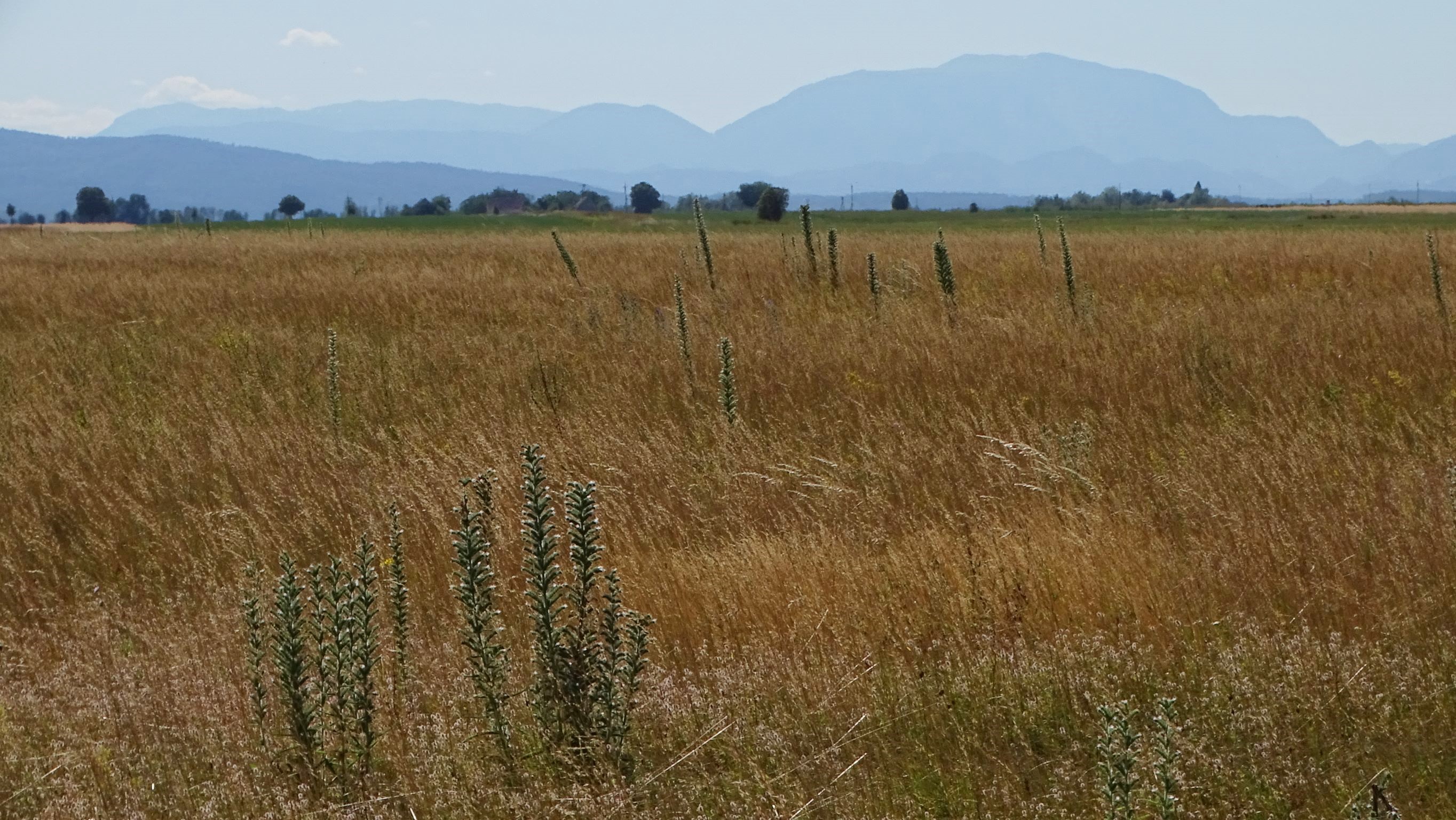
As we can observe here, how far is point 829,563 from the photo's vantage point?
4.62 m

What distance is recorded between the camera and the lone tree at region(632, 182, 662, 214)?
129750 mm

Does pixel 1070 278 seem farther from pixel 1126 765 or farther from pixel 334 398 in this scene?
pixel 1126 765

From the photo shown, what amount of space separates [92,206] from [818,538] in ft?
514

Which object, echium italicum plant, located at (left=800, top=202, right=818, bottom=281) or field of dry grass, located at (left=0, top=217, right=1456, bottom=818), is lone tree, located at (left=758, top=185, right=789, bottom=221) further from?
field of dry grass, located at (left=0, top=217, right=1456, bottom=818)

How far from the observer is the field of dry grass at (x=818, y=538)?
3.14 metres

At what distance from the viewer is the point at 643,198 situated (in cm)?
13312

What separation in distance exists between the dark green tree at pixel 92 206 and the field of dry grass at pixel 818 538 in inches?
5742

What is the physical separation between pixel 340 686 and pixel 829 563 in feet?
6.86

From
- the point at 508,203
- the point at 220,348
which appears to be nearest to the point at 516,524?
the point at 220,348

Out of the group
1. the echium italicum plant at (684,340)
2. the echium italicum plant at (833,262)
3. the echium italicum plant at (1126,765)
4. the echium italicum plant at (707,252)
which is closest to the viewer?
the echium italicum plant at (1126,765)

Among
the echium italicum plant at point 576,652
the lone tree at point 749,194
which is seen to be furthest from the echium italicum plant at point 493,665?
the lone tree at point 749,194

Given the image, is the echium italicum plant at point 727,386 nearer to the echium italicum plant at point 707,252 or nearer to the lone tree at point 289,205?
the echium italicum plant at point 707,252

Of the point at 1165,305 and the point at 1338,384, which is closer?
the point at 1338,384

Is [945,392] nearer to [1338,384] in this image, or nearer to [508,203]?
[1338,384]
